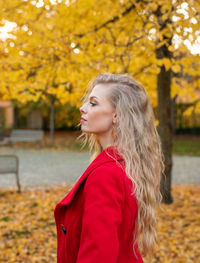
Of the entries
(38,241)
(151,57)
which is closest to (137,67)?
(151,57)

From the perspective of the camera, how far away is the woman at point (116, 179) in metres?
1.13

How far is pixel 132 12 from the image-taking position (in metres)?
5.26

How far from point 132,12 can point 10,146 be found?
1260cm

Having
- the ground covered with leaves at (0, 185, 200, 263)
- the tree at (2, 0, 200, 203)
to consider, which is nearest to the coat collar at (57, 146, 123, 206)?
the ground covered with leaves at (0, 185, 200, 263)

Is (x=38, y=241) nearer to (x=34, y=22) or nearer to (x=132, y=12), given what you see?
(x=34, y=22)

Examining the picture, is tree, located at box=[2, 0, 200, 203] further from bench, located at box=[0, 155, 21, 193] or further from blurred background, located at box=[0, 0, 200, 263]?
bench, located at box=[0, 155, 21, 193]

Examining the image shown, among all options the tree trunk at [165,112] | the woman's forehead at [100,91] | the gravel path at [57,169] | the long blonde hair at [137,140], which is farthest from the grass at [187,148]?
the woman's forehead at [100,91]

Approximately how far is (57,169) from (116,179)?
9.49 m

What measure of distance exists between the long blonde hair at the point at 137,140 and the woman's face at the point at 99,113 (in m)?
0.03

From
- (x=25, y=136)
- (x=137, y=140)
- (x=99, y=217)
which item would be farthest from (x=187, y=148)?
(x=99, y=217)

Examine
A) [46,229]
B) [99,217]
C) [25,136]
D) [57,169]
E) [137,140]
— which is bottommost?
[57,169]

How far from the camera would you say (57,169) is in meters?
10.5

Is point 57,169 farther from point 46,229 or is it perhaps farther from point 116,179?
point 116,179

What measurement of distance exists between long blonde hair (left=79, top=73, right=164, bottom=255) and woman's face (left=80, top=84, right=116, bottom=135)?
3cm
